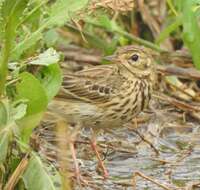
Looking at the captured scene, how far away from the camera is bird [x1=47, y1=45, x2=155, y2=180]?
6160 millimetres

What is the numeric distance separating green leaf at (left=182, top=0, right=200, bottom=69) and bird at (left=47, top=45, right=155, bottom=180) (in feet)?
1.54

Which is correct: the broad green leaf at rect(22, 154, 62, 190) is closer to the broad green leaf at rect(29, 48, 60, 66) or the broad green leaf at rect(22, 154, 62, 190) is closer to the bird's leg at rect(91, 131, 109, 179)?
the broad green leaf at rect(29, 48, 60, 66)

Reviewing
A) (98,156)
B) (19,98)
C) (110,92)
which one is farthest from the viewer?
(110,92)

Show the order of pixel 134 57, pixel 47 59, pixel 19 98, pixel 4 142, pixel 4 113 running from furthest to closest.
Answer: pixel 134 57, pixel 47 59, pixel 19 98, pixel 4 113, pixel 4 142

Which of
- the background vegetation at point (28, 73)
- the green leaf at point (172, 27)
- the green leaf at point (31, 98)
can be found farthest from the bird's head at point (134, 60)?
the green leaf at point (31, 98)

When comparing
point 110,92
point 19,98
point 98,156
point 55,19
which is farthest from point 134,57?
point 19,98

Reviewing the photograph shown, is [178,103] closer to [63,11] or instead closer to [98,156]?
[98,156]

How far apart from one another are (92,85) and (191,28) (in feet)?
2.90

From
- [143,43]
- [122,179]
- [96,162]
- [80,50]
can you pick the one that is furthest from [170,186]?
[80,50]

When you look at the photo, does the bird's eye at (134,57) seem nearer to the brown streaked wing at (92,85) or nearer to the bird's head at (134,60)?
the bird's head at (134,60)

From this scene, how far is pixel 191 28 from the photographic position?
235 inches

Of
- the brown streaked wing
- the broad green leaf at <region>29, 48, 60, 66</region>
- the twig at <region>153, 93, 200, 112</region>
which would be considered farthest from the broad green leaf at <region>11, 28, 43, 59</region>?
the twig at <region>153, 93, 200, 112</region>

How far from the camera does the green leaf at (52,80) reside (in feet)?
15.9

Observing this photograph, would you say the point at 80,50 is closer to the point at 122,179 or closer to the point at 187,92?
the point at 187,92
